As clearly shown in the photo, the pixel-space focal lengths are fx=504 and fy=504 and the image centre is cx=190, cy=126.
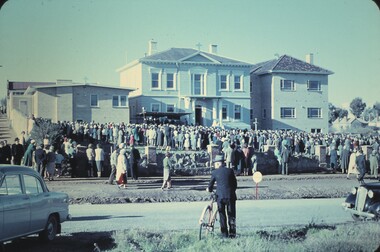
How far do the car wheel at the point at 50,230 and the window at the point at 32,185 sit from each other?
26.6 inches

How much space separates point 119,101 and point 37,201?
32.1 metres

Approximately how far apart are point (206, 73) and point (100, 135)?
18.4 m

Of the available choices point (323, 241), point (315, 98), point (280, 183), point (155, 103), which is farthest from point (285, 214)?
point (315, 98)

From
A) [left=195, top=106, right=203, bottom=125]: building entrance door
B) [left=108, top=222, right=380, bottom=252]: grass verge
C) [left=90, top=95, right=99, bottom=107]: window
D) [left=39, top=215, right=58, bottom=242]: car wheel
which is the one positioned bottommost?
[left=108, top=222, right=380, bottom=252]: grass verge

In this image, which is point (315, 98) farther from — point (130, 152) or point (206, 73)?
point (130, 152)

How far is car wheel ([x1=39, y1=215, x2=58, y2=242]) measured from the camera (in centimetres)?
995

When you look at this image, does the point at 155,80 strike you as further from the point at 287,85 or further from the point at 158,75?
the point at 287,85

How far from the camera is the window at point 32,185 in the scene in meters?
9.49

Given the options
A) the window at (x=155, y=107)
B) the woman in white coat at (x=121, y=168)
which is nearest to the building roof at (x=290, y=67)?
the window at (x=155, y=107)

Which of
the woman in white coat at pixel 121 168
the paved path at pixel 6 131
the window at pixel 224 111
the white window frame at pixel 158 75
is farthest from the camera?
the window at pixel 224 111

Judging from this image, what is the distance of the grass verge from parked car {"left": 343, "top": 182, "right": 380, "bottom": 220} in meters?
1.04

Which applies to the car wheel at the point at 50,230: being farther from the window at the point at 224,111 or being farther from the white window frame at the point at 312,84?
the white window frame at the point at 312,84

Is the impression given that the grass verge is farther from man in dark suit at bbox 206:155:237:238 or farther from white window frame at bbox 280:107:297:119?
white window frame at bbox 280:107:297:119

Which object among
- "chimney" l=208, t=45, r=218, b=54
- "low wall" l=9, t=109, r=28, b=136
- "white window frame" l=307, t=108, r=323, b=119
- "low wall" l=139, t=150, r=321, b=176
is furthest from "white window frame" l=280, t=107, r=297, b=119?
"low wall" l=9, t=109, r=28, b=136
